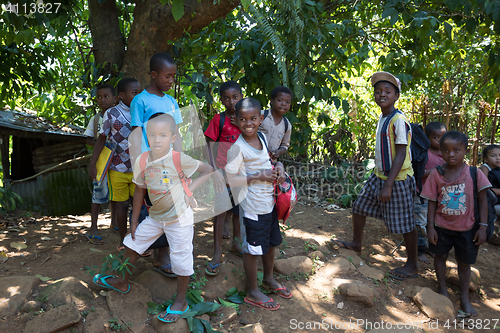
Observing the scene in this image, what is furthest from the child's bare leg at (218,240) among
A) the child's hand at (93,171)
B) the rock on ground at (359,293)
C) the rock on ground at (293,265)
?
the child's hand at (93,171)

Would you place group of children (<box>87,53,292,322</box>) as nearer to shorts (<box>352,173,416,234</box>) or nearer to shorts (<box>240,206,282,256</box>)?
shorts (<box>240,206,282,256</box>)

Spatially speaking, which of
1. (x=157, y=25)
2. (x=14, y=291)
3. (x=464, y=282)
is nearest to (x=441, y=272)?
(x=464, y=282)

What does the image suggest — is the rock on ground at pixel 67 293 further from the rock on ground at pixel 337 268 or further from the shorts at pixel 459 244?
the shorts at pixel 459 244

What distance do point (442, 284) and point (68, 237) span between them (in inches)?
143

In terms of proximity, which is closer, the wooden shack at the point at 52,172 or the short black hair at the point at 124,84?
the short black hair at the point at 124,84

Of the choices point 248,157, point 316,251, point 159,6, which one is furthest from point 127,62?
point 316,251

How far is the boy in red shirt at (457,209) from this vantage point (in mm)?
2965

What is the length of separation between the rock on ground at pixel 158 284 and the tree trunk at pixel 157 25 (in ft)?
7.15

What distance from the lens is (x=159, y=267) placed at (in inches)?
115

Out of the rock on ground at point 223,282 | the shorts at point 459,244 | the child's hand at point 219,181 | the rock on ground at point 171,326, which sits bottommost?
A: the rock on ground at point 171,326

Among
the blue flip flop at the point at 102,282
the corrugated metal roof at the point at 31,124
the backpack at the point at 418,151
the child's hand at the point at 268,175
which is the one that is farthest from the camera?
the corrugated metal roof at the point at 31,124

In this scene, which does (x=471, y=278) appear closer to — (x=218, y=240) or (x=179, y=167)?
(x=218, y=240)

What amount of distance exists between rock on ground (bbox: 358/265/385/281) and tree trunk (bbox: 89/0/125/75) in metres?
3.40

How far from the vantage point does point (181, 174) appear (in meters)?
2.40
